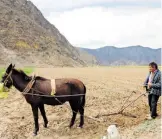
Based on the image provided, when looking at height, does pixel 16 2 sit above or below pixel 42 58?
above

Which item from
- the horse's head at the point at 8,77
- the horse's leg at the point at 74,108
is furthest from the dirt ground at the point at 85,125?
the horse's head at the point at 8,77

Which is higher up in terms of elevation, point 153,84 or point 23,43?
point 23,43

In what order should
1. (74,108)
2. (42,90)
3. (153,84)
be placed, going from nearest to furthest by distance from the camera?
(153,84) → (42,90) → (74,108)

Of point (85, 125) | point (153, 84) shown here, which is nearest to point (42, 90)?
point (85, 125)

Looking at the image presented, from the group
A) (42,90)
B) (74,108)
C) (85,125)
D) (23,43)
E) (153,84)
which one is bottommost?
(85,125)

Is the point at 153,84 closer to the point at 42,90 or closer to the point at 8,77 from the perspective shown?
the point at 42,90

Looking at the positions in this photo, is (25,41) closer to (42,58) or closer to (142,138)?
(42,58)

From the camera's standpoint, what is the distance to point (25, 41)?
129125 mm

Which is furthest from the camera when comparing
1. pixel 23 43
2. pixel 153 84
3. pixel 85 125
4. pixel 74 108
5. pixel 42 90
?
pixel 23 43

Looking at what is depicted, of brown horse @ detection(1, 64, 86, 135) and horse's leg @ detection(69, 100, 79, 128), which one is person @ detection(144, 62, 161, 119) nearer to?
brown horse @ detection(1, 64, 86, 135)

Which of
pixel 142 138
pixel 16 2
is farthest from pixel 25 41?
pixel 142 138

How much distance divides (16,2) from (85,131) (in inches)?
5868

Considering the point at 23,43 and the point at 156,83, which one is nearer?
the point at 156,83

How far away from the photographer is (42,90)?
43.1ft
